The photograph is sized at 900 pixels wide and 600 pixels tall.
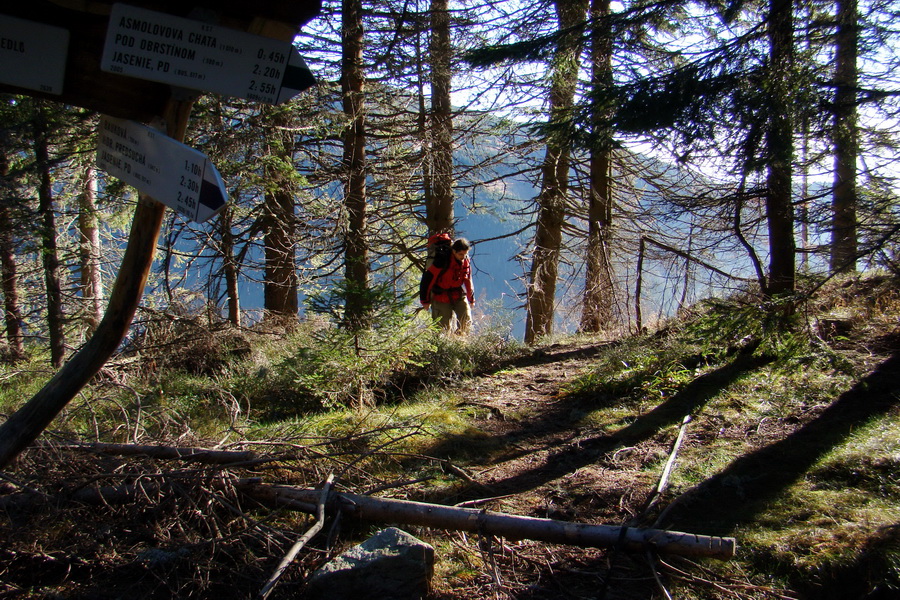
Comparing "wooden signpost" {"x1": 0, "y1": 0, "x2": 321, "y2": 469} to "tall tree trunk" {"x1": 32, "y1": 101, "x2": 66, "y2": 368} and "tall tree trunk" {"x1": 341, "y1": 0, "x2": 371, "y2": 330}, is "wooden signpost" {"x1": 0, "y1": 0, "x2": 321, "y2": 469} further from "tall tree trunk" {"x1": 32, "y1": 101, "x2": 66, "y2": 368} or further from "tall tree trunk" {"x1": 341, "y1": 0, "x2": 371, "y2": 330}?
"tall tree trunk" {"x1": 32, "y1": 101, "x2": 66, "y2": 368}

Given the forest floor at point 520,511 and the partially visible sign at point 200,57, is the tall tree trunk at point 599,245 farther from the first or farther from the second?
the partially visible sign at point 200,57

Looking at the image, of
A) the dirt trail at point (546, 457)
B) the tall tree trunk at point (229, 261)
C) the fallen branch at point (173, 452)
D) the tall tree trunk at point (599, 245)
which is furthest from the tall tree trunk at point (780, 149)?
the tall tree trunk at point (229, 261)

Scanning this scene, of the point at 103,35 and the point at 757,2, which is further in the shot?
the point at 757,2

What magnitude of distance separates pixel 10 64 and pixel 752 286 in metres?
6.85

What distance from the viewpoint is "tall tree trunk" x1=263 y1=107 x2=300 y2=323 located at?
8.53 m

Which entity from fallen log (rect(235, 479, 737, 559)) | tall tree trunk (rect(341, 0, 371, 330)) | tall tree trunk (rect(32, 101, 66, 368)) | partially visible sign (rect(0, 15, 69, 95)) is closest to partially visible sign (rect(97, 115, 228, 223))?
partially visible sign (rect(0, 15, 69, 95))

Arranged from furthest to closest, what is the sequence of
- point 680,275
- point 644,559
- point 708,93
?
point 680,275 < point 708,93 < point 644,559

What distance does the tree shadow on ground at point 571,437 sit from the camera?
458 cm

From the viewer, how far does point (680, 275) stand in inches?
333

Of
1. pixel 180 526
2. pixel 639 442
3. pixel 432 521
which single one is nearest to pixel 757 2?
pixel 639 442

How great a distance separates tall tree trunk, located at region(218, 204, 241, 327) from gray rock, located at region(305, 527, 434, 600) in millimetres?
5395

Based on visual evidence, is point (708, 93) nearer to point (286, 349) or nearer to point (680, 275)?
point (680, 275)

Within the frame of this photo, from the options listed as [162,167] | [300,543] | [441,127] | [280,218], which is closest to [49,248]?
[280,218]

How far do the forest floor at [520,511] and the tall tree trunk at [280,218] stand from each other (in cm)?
432
